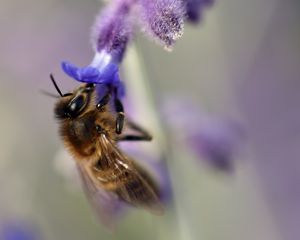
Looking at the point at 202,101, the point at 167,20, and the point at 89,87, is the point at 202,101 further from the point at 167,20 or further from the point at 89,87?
the point at 167,20

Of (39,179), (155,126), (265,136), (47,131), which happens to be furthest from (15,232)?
(265,136)

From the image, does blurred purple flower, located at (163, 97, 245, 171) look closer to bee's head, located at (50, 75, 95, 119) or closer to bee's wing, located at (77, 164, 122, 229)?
bee's wing, located at (77, 164, 122, 229)

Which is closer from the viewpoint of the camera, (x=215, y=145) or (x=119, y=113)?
(x=119, y=113)

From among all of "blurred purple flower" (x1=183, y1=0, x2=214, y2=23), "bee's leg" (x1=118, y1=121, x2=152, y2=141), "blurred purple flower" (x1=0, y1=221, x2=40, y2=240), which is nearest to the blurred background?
"blurred purple flower" (x1=0, y1=221, x2=40, y2=240)

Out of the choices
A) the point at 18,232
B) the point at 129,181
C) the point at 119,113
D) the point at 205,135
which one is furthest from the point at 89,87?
the point at 18,232

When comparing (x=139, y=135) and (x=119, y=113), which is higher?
(x=139, y=135)

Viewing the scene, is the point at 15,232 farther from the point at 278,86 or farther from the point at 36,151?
the point at 278,86
